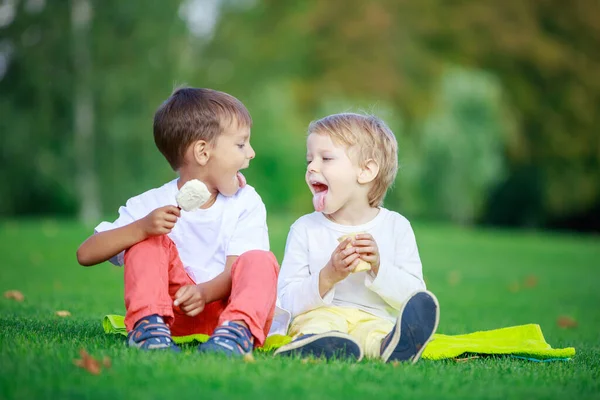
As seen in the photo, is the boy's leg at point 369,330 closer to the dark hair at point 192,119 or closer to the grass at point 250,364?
the grass at point 250,364

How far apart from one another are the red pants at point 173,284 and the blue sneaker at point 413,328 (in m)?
0.56

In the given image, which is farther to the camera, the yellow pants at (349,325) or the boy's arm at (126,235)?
the yellow pants at (349,325)

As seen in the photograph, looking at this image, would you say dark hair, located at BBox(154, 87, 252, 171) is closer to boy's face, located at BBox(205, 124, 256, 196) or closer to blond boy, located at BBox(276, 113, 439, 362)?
boy's face, located at BBox(205, 124, 256, 196)

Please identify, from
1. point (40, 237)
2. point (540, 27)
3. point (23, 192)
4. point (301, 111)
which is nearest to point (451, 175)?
point (301, 111)

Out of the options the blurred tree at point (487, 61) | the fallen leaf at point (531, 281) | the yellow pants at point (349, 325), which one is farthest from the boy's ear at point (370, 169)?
the blurred tree at point (487, 61)

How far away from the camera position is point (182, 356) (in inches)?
122

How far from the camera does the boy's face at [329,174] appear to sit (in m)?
3.94

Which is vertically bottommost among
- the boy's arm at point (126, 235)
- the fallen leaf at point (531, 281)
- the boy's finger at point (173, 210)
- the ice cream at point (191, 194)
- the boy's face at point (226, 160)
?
the fallen leaf at point (531, 281)

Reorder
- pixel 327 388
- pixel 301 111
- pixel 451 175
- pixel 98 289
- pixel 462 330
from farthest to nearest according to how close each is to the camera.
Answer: pixel 301 111 < pixel 451 175 < pixel 98 289 < pixel 462 330 < pixel 327 388

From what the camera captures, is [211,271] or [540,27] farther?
[540,27]

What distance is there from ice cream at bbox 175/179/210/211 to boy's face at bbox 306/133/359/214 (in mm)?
638

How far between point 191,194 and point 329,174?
764 mm

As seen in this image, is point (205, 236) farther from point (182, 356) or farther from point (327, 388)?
point (327, 388)

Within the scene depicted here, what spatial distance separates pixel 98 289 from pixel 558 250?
939 centimetres
